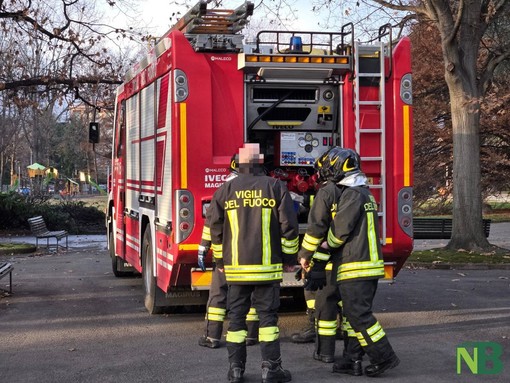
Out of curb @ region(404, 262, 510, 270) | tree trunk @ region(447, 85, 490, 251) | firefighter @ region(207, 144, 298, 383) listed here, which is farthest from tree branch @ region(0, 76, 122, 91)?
firefighter @ region(207, 144, 298, 383)

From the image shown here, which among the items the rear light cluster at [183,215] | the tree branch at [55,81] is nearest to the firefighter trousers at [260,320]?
the rear light cluster at [183,215]

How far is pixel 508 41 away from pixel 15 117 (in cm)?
2876

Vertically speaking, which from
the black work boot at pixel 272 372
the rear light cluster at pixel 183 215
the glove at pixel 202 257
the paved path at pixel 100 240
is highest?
the rear light cluster at pixel 183 215

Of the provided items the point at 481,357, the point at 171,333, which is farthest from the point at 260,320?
the point at 171,333

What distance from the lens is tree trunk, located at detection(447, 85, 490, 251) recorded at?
1684 centimetres

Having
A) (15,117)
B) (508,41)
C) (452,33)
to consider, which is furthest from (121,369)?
(15,117)

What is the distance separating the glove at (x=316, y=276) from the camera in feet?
21.1

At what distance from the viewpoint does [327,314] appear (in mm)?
6621

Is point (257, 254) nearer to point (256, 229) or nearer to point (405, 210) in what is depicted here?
point (256, 229)

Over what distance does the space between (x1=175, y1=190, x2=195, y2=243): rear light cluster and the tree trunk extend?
10.5m

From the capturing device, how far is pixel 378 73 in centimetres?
812

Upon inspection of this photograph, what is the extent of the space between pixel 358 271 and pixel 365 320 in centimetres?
40

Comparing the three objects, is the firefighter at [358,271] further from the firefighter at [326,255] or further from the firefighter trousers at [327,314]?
the firefighter trousers at [327,314]

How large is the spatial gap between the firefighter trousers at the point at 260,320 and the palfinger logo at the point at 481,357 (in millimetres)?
1648
